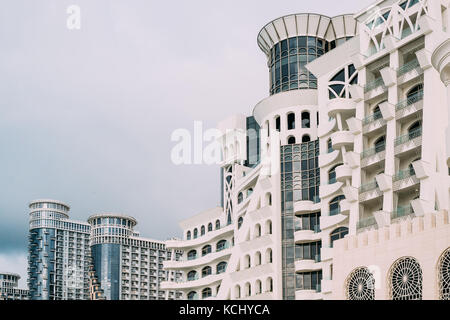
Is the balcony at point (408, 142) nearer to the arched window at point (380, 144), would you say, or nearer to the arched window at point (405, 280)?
the arched window at point (380, 144)

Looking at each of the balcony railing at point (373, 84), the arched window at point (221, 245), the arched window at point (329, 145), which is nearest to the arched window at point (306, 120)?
the arched window at point (329, 145)

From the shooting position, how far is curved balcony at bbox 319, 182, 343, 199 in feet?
183

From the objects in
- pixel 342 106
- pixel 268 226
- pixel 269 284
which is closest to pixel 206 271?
pixel 268 226

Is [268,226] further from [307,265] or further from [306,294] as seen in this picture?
[306,294]

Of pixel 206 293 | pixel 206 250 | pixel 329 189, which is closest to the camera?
pixel 329 189

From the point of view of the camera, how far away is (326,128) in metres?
58.3

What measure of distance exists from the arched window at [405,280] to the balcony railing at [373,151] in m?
11.8

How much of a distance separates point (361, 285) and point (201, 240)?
133 feet

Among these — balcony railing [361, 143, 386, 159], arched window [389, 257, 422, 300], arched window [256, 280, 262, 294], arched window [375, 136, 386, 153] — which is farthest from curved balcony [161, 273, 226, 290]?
arched window [389, 257, 422, 300]

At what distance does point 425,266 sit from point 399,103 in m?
13.6

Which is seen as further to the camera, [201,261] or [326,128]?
[201,261]

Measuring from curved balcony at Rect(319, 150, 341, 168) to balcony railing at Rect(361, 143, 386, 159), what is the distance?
225 inches

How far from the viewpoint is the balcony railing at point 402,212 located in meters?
45.5
